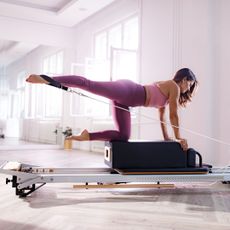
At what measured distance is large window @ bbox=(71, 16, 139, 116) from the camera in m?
5.25

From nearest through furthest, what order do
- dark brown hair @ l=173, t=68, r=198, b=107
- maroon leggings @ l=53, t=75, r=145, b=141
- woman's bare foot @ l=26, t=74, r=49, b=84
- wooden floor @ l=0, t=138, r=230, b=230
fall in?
wooden floor @ l=0, t=138, r=230, b=230
woman's bare foot @ l=26, t=74, r=49, b=84
maroon leggings @ l=53, t=75, r=145, b=141
dark brown hair @ l=173, t=68, r=198, b=107

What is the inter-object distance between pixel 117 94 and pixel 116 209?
3.07 ft

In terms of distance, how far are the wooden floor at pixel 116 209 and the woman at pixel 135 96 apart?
444 millimetres

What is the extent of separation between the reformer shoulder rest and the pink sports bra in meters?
0.36

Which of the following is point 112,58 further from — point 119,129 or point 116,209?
point 116,209

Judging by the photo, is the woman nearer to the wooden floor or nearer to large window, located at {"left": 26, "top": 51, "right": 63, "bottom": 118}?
the wooden floor

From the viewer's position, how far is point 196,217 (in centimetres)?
190

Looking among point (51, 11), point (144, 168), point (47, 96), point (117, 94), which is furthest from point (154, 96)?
point (47, 96)

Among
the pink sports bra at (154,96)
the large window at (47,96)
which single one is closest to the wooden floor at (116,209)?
the pink sports bra at (154,96)

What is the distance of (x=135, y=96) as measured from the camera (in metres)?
2.67

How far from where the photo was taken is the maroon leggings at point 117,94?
251cm

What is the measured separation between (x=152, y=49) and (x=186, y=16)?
81 cm

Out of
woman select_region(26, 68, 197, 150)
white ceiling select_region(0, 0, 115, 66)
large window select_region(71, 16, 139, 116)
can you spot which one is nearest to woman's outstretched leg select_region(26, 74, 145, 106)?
woman select_region(26, 68, 197, 150)

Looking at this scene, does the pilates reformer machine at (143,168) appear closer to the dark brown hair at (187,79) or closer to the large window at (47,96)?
the dark brown hair at (187,79)
